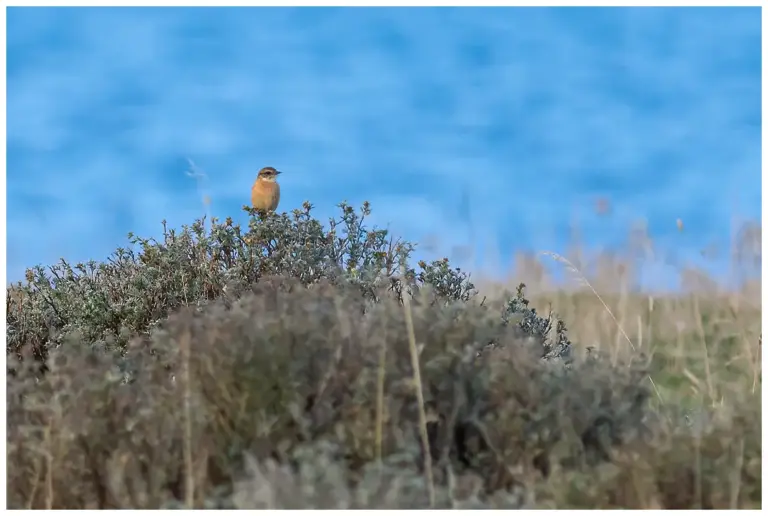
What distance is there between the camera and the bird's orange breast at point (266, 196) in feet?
20.5

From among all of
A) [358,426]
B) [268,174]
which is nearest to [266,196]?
[268,174]

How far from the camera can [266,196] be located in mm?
6246

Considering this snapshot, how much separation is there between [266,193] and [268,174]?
0.13 m

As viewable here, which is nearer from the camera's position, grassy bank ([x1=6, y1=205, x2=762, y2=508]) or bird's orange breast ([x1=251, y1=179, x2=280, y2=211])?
grassy bank ([x1=6, y1=205, x2=762, y2=508])

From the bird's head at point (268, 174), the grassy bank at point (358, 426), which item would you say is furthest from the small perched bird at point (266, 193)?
the grassy bank at point (358, 426)

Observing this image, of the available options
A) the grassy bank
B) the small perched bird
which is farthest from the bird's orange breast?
the grassy bank

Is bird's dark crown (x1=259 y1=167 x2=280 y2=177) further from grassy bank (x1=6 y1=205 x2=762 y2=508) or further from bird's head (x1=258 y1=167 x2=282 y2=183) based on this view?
grassy bank (x1=6 y1=205 x2=762 y2=508)

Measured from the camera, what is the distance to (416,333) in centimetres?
367

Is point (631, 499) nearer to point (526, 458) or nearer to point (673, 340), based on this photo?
point (526, 458)

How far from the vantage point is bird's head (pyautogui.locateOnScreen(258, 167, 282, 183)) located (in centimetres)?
614

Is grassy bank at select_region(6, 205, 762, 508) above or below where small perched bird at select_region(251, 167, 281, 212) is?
below

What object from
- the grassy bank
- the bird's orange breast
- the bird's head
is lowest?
the grassy bank

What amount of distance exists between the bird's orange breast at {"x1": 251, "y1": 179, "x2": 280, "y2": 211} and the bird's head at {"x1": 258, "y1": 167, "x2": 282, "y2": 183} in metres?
0.02

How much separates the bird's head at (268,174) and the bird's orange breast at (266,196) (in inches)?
0.9
